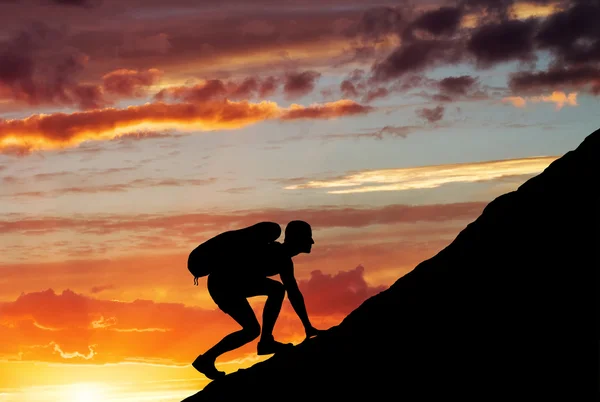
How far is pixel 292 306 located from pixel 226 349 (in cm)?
168

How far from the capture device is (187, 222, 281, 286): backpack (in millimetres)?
17641

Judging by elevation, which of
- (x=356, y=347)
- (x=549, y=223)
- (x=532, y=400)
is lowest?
(x=532, y=400)

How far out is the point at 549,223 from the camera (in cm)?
1702

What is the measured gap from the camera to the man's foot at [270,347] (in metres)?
18.3

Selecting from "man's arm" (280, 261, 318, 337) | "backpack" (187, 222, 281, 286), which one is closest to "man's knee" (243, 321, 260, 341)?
"man's arm" (280, 261, 318, 337)

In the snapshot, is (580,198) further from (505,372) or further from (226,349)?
(226,349)

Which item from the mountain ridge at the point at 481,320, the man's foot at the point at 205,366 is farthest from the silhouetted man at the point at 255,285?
the mountain ridge at the point at 481,320

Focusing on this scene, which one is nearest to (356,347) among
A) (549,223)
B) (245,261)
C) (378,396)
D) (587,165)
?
(378,396)

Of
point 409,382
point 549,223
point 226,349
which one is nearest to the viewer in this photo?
point 409,382

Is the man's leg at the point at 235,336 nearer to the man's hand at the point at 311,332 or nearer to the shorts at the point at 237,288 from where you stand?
the shorts at the point at 237,288

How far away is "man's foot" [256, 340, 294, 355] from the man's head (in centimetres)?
190

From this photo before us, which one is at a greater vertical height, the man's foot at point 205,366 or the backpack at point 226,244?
the backpack at point 226,244

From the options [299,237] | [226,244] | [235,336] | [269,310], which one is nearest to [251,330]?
[235,336]

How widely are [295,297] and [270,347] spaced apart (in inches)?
51.9
